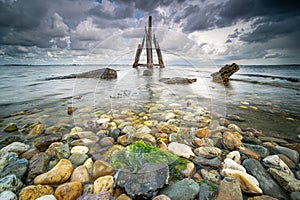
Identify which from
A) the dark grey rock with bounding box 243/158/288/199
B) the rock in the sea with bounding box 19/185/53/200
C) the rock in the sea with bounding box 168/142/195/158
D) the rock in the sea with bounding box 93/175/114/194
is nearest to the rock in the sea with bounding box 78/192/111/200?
the rock in the sea with bounding box 93/175/114/194

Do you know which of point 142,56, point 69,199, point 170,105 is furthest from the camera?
point 170,105

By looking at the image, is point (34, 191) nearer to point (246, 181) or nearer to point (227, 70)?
point (246, 181)

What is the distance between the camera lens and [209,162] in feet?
5.34

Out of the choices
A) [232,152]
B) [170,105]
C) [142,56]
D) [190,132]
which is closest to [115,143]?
[190,132]

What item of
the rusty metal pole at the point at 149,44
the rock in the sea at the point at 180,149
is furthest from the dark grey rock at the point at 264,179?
the rusty metal pole at the point at 149,44

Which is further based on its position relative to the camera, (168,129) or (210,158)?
(168,129)

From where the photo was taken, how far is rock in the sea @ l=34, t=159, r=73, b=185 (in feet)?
4.47

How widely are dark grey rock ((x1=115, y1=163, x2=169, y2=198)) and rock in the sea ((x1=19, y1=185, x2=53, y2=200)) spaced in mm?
648

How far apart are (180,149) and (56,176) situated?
4.73 feet

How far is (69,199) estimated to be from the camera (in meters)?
1.21

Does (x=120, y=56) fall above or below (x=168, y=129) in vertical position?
above

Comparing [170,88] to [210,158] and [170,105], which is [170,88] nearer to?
[170,105]

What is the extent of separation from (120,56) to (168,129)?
1.56 metres

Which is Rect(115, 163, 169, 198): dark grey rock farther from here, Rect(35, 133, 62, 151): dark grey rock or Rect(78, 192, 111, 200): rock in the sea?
Rect(35, 133, 62, 151): dark grey rock
